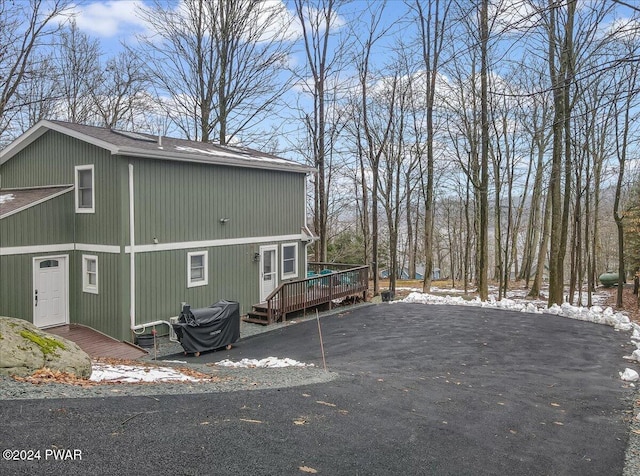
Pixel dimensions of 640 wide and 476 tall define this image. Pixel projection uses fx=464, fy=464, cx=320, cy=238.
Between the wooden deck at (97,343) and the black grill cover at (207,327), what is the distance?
1.07 meters

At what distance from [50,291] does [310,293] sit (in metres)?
7.50

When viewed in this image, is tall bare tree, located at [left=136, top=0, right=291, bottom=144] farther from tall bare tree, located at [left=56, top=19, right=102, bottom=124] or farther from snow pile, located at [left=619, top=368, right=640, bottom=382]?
snow pile, located at [left=619, top=368, right=640, bottom=382]

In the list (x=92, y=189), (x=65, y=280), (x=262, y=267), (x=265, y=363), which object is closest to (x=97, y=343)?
(x=65, y=280)

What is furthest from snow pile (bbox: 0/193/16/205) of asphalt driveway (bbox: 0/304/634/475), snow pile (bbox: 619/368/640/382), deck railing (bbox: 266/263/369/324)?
snow pile (bbox: 619/368/640/382)

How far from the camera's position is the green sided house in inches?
446

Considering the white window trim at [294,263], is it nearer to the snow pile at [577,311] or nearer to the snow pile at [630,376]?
the snow pile at [577,311]

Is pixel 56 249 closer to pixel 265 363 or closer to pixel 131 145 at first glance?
pixel 131 145

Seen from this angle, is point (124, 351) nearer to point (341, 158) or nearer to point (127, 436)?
point (127, 436)

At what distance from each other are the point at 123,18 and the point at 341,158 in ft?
41.7

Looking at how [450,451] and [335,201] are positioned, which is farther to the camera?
[335,201]

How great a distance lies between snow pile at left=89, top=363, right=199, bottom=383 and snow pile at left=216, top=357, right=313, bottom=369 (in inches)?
55.2

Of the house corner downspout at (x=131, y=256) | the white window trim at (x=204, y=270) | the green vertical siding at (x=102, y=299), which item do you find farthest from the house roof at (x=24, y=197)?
the white window trim at (x=204, y=270)

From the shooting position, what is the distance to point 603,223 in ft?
143

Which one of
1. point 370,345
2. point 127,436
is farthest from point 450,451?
point 370,345
